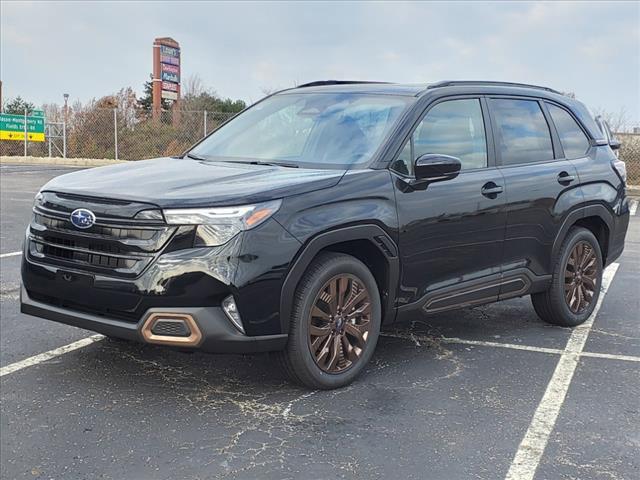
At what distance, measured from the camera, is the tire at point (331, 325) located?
12.8 ft

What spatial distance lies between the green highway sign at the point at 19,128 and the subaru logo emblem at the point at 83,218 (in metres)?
27.5

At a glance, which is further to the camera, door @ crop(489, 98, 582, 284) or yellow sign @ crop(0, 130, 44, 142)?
yellow sign @ crop(0, 130, 44, 142)

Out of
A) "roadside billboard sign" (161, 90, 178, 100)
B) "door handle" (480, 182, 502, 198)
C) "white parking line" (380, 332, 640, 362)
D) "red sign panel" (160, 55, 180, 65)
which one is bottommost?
"white parking line" (380, 332, 640, 362)

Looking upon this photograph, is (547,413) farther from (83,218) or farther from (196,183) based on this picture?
(83,218)

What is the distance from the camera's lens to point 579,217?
18.5 ft

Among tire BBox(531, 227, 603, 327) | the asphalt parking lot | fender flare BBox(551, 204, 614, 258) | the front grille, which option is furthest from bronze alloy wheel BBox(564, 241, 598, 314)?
the front grille

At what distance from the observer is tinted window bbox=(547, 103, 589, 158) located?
5.76 m

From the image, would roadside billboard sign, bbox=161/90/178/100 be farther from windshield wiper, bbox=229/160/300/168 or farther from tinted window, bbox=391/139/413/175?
tinted window, bbox=391/139/413/175

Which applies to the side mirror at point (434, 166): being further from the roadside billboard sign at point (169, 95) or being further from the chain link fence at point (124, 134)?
the roadside billboard sign at point (169, 95)

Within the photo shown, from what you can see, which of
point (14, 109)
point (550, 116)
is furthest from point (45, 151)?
point (550, 116)

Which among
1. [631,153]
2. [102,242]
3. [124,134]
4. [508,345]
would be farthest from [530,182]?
[124,134]

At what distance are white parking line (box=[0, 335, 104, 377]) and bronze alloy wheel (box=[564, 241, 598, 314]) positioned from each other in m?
3.53

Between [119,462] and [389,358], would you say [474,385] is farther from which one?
[119,462]

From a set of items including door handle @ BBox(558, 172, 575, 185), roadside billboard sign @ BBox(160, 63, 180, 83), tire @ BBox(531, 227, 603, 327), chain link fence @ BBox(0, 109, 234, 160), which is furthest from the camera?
roadside billboard sign @ BBox(160, 63, 180, 83)
